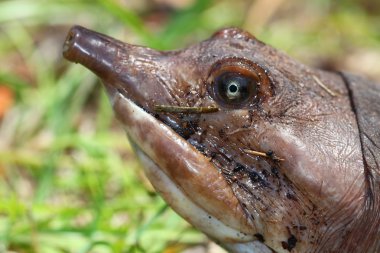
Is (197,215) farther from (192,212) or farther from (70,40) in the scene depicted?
(70,40)

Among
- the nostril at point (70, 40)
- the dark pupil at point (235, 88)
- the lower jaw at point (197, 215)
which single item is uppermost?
the nostril at point (70, 40)

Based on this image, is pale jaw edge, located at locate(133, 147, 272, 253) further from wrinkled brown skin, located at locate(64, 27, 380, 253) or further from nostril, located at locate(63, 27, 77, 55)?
nostril, located at locate(63, 27, 77, 55)

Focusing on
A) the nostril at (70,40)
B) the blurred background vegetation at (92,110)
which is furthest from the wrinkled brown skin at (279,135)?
the blurred background vegetation at (92,110)

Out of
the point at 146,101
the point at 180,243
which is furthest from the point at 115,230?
the point at 146,101

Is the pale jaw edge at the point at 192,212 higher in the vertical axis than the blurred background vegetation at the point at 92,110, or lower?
lower

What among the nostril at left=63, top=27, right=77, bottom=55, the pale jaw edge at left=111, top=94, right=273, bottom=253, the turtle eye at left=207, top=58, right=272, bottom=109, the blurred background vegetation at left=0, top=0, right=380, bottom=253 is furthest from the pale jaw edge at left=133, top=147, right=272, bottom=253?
the blurred background vegetation at left=0, top=0, right=380, bottom=253

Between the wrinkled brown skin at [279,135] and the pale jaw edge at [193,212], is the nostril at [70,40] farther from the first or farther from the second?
the pale jaw edge at [193,212]
